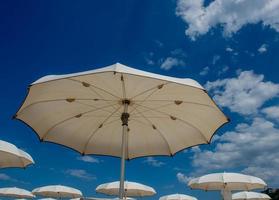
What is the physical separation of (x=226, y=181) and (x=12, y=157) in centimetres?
855

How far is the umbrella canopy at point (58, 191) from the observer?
2536 centimetres

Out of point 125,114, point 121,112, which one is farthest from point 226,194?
point 125,114

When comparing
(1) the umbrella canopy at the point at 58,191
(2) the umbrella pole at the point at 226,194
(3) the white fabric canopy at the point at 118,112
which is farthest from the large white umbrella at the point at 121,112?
(1) the umbrella canopy at the point at 58,191

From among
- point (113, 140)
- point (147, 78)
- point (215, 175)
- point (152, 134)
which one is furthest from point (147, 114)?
point (215, 175)

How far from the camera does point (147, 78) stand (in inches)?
257

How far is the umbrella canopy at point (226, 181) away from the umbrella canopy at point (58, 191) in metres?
12.1

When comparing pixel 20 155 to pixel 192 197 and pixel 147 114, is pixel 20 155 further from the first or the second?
pixel 192 197

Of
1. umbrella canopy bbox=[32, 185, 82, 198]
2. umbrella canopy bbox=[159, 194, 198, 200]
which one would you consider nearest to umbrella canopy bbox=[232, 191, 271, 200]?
umbrella canopy bbox=[159, 194, 198, 200]

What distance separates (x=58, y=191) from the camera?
2517 centimetres

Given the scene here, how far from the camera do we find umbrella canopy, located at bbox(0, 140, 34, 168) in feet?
31.7

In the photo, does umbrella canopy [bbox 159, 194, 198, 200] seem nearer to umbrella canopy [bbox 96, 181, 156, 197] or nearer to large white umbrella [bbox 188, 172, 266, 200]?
umbrella canopy [bbox 96, 181, 156, 197]

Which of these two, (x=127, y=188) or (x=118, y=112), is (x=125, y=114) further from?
(x=127, y=188)

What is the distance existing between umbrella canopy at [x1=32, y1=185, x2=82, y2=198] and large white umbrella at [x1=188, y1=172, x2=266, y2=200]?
39.7 ft

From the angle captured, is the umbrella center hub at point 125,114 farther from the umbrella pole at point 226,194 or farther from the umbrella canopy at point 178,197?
the umbrella canopy at point 178,197
